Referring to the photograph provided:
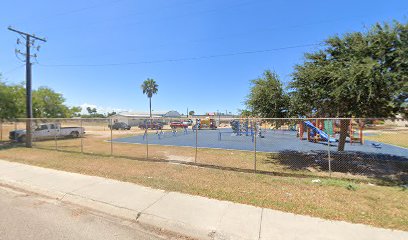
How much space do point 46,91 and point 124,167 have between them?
23662 mm

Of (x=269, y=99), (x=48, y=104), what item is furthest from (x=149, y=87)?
(x=269, y=99)

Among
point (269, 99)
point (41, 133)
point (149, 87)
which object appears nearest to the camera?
point (269, 99)

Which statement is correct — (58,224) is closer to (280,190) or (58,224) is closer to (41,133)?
(280,190)

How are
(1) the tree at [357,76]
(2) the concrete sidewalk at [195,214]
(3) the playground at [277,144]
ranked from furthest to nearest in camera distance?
(3) the playground at [277,144] → (1) the tree at [357,76] → (2) the concrete sidewalk at [195,214]

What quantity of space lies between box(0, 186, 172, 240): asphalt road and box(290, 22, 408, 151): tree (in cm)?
821

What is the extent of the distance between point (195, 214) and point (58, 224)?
256cm

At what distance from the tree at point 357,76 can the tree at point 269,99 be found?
0.92 meters

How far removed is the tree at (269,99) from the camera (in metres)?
12.0

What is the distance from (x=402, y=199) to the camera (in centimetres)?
562

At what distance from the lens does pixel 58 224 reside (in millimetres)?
4434

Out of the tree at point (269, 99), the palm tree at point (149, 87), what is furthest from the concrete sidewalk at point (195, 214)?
the palm tree at point (149, 87)

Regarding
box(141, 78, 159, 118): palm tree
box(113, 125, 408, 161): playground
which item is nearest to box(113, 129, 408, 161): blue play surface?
box(113, 125, 408, 161): playground

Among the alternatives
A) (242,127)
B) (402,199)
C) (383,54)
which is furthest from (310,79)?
(242,127)

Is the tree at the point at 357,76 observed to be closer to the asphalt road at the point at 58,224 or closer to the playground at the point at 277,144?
the playground at the point at 277,144
